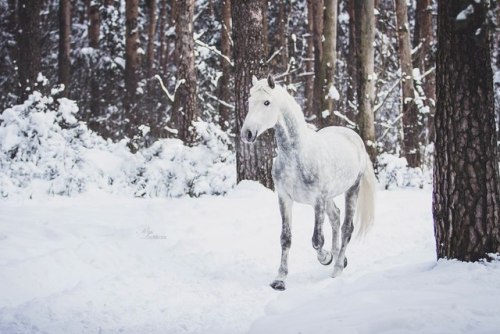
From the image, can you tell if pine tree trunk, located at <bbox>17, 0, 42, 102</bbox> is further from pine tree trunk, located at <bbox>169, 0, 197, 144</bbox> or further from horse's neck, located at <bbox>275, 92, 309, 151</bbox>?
horse's neck, located at <bbox>275, 92, 309, 151</bbox>

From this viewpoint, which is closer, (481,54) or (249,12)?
(481,54)

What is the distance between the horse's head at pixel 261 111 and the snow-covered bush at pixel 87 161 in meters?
4.71

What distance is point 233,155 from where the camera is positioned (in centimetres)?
1027

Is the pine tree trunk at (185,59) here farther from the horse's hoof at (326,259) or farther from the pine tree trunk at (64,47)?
the pine tree trunk at (64,47)

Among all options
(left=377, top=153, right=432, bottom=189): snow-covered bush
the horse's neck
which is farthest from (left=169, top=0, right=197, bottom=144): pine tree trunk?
the horse's neck

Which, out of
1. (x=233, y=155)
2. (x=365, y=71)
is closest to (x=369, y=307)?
(x=233, y=155)

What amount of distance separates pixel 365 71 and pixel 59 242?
8.48 m

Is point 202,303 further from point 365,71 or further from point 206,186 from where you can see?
point 365,71

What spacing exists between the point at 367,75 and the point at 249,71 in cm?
415

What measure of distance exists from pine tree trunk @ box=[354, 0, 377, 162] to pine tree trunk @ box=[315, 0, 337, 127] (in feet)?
6.88

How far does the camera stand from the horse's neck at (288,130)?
4566mm

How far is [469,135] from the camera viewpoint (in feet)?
12.1

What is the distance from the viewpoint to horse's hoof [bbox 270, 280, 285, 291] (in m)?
4.34

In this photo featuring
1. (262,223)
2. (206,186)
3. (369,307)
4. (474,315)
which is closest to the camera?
(474,315)
